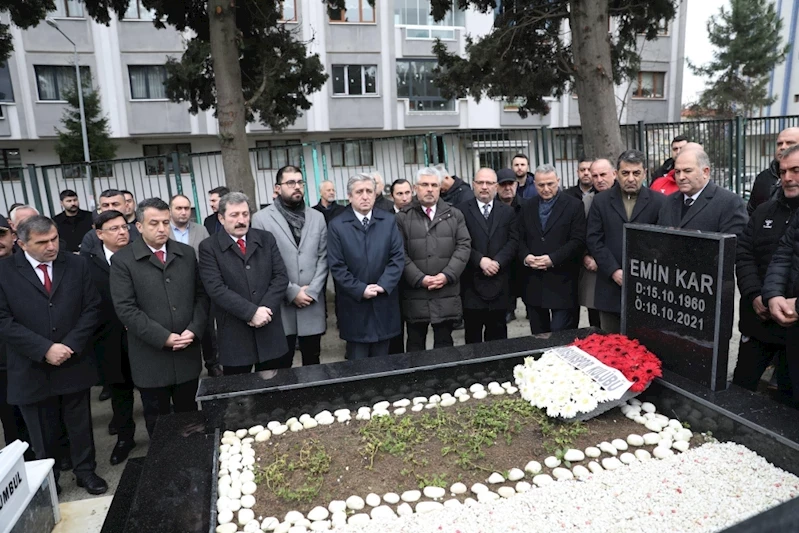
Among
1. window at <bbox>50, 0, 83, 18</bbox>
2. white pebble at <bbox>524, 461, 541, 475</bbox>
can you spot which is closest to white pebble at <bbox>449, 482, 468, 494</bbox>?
white pebble at <bbox>524, 461, 541, 475</bbox>

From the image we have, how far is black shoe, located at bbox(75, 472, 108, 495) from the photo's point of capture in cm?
366

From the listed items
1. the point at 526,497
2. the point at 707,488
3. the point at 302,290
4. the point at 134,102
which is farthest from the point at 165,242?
the point at 134,102

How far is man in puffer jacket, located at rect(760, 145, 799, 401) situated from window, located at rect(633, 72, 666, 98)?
93.0ft

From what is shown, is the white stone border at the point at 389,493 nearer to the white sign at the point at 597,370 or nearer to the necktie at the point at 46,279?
the white sign at the point at 597,370

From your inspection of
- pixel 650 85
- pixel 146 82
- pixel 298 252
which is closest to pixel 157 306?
Result: pixel 298 252

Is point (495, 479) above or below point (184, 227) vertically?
below

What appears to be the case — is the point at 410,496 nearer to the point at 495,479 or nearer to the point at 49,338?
the point at 495,479

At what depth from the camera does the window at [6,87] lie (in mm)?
22938

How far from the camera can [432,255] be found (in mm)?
4719

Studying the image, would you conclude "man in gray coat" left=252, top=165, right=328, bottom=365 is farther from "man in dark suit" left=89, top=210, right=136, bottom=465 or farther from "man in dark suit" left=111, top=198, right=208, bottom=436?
"man in dark suit" left=89, top=210, right=136, bottom=465

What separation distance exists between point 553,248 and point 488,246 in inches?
22.0

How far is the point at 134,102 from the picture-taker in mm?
23766

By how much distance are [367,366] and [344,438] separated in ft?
2.01

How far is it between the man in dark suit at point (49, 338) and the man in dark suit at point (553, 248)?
344 centimetres
